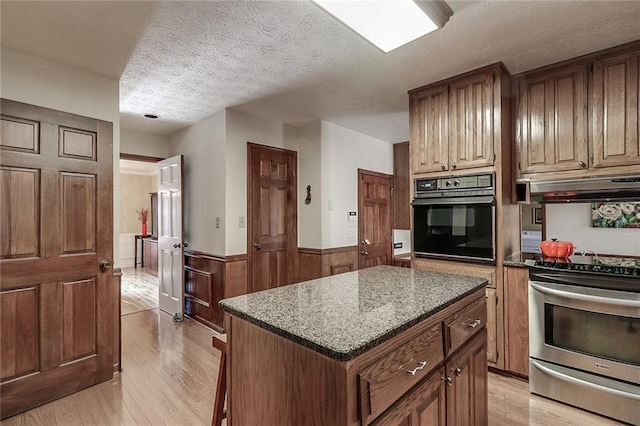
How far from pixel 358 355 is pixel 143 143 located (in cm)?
452

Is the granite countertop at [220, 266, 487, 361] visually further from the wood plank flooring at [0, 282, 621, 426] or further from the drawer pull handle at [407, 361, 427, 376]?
the wood plank flooring at [0, 282, 621, 426]

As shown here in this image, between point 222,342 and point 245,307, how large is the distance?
454 mm

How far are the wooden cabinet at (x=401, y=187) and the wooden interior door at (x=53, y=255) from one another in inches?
154

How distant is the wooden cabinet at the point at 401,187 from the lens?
505 centimetres

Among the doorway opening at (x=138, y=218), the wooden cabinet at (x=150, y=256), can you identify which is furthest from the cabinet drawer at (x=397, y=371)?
the doorway opening at (x=138, y=218)

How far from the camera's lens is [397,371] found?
108 cm

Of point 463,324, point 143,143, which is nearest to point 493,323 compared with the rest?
point 463,324

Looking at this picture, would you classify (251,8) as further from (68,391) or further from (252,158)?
(68,391)

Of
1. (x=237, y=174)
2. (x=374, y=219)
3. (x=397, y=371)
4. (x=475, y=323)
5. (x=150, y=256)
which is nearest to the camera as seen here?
(x=397, y=371)

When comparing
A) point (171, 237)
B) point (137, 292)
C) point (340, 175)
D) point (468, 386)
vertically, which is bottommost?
point (137, 292)

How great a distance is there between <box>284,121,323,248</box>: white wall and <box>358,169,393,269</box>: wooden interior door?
0.74m

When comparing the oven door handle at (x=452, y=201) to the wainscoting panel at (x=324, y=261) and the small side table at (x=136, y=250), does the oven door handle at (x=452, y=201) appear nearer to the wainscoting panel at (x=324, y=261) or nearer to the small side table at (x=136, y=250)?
the wainscoting panel at (x=324, y=261)

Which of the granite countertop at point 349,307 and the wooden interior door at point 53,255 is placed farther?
the wooden interior door at point 53,255

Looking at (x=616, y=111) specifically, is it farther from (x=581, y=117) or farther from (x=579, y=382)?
(x=579, y=382)
